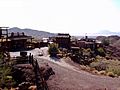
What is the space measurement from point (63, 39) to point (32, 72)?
25885mm

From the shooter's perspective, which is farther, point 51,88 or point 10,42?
point 10,42

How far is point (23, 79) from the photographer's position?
31.3 m

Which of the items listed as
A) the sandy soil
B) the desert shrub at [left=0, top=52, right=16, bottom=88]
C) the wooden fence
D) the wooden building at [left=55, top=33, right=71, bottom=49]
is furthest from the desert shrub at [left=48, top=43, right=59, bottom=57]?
the desert shrub at [left=0, top=52, right=16, bottom=88]

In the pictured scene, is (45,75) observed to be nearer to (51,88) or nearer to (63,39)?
(51,88)

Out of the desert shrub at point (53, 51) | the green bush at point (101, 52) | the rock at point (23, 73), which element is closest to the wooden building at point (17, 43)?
the desert shrub at point (53, 51)

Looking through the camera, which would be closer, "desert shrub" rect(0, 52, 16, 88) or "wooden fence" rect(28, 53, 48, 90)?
"desert shrub" rect(0, 52, 16, 88)

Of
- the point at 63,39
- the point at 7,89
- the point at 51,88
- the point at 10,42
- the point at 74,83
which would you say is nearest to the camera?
the point at 7,89

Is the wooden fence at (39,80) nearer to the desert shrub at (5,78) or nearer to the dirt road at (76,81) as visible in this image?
the dirt road at (76,81)

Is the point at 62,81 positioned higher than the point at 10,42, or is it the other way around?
the point at 10,42

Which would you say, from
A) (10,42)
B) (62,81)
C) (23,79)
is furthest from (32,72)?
(10,42)

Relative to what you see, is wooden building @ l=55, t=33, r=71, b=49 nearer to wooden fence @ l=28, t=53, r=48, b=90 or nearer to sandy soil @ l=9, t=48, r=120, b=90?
sandy soil @ l=9, t=48, r=120, b=90

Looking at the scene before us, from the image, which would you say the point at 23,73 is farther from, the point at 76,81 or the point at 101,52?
the point at 101,52

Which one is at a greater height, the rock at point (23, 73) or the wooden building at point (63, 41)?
the wooden building at point (63, 41)

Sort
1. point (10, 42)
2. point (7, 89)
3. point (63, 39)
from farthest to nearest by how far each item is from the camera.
→ 1. point (63, 39)
2. point (10, 42)
3. point (7, 89)
